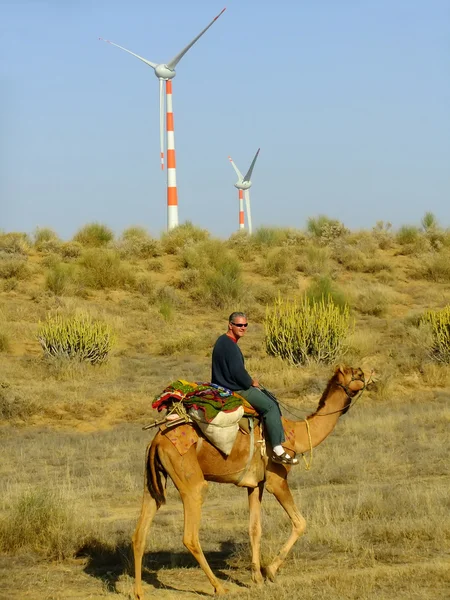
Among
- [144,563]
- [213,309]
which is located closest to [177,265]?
[213,309]

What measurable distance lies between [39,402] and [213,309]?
51.4 ft

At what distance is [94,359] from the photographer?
25078 millimetres

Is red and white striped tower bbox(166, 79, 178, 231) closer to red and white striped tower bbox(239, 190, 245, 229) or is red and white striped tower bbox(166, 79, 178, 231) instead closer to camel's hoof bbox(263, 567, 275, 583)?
red and white striped tower bbox(239, 190, 245, 229)

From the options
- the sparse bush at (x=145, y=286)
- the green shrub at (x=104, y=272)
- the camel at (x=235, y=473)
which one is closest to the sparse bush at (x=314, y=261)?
the sparse bush at (x=145, y=286)

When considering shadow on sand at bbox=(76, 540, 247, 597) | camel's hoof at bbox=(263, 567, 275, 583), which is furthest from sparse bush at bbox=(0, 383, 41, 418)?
camel's hoof at bbox=(263, 567, 275, 583)

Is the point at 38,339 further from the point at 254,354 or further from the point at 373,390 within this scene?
the point at 373,390

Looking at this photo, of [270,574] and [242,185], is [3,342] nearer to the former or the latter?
[270,574]

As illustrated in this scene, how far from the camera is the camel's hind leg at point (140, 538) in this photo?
7965 mm

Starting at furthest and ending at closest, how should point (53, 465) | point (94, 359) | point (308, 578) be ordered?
point (94, 359), point (53, 465), point (308, 578)

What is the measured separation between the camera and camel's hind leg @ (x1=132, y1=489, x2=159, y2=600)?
7965 millimetres

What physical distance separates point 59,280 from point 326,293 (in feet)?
30.7

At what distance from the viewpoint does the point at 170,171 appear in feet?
152

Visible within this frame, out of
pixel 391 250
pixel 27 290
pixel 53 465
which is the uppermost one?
pixel 391 250

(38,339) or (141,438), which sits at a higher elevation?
(38,339)
